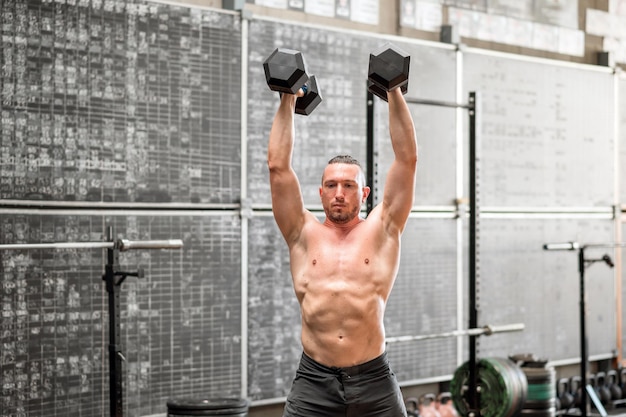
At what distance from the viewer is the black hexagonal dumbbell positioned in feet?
10.3

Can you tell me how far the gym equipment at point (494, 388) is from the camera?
5.52m

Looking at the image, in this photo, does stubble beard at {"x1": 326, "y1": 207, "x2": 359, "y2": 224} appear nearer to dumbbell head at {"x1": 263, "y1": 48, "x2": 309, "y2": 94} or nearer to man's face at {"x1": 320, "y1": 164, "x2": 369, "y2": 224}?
man's face at {"x1": 320, "y1": 164, "x2": 369, "y2": 224}

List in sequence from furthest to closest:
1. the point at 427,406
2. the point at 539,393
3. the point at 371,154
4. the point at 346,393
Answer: the point at 427,406 < the point at 539,393 < the point at 371,154 < the point at 346,393

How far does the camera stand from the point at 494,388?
5566 millimetres

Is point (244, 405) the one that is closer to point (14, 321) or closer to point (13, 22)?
point (14, 321)

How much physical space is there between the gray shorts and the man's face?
0.53 metres

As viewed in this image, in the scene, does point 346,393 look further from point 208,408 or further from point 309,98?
point 208,408

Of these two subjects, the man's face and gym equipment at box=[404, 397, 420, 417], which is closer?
the man's face

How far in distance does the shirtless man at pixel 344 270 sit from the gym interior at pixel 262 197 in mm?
863

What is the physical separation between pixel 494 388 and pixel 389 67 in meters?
2.96

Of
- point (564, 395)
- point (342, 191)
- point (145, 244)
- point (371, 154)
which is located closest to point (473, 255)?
point (371, 154)

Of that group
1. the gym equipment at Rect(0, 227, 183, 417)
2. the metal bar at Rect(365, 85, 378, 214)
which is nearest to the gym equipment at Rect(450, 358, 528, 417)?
the metal bar at Rect(365, 85, 378, 214)

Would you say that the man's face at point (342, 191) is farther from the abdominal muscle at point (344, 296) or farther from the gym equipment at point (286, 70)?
the gym equipment at point (286, 70)

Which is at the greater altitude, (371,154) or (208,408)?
(371,154)
